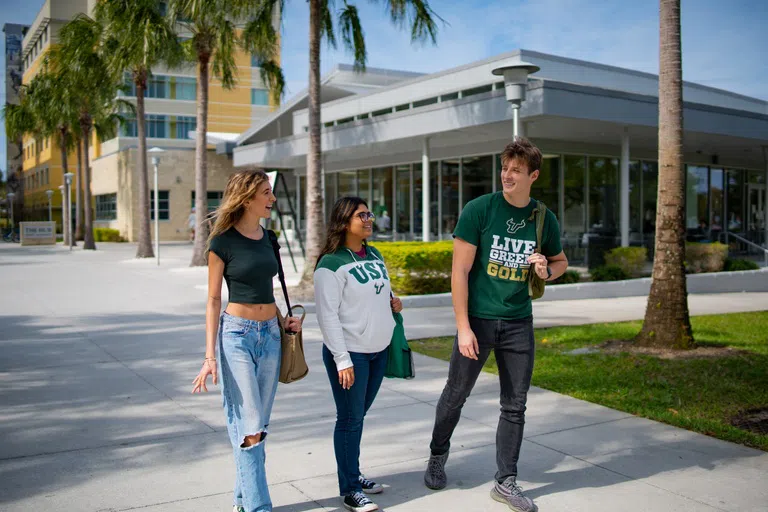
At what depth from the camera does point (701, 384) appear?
21.5 ft

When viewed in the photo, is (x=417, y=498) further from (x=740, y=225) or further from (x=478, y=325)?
(x=740, y=225)

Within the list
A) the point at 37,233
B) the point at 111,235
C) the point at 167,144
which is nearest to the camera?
the point at 37,233

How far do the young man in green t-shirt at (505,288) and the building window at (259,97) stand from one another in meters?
52.1

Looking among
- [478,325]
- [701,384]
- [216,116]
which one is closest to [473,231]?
[478,325]

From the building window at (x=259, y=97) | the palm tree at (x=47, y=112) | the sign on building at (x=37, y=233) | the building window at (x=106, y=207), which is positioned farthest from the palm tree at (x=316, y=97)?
the building window at (x=259, y=97)

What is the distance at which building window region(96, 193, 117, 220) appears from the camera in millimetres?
46781

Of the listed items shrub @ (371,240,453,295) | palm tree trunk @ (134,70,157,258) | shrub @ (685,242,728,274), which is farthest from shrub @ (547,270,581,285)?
palm tree trunk @ (134,70,157,258)

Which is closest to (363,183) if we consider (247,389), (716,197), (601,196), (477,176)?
(477,176)

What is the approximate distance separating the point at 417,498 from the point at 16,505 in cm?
217

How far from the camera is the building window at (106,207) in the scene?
4678 cm

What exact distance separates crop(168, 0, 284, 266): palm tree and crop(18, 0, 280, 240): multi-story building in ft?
43.3

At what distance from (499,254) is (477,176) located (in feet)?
58.8

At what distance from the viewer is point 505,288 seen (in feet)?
12.6

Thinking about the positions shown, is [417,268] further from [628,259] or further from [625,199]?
[625,199]
